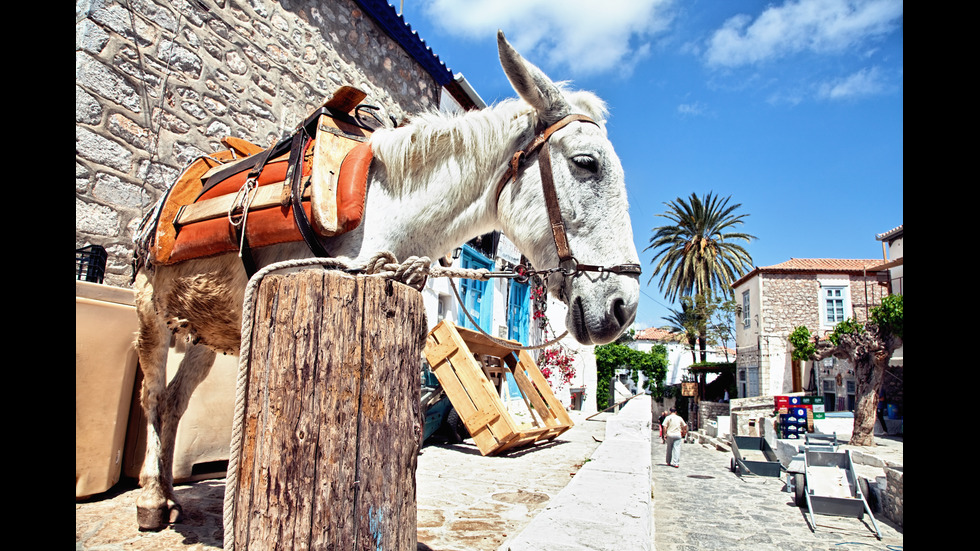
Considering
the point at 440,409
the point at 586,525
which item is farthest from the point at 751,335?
the point at 586,525

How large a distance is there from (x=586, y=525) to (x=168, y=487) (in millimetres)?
2559

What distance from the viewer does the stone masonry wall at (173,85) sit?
13.8ft

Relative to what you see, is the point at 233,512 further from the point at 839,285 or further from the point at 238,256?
the point at 839,285

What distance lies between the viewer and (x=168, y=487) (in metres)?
3.10

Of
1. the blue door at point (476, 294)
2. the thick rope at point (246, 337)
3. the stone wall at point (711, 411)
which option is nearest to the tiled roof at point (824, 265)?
the stone wall at point (711, 411)

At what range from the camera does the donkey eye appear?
217 cm

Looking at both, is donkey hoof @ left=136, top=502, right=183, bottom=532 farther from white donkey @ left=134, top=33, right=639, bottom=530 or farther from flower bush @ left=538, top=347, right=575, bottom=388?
flower bush @ left=538, top=347, right=575, bottom=388

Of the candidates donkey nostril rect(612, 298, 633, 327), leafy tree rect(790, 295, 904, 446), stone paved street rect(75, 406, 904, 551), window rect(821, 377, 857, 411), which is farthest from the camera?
window rect(821, 377, 857, 411)

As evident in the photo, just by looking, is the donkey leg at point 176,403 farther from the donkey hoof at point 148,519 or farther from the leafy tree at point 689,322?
the leafy tree at point 689,322

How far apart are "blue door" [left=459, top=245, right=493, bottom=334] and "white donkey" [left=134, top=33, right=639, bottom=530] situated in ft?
26.8

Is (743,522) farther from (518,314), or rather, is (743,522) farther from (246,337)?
(518,314)

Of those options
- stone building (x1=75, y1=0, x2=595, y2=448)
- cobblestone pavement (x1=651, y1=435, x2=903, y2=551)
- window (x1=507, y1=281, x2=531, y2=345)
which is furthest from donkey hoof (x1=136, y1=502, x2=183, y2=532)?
window (x1=507, y1=281, x2=531, y2=345)

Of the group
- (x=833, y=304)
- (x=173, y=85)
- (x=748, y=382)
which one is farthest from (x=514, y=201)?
(x=748, y=382)
